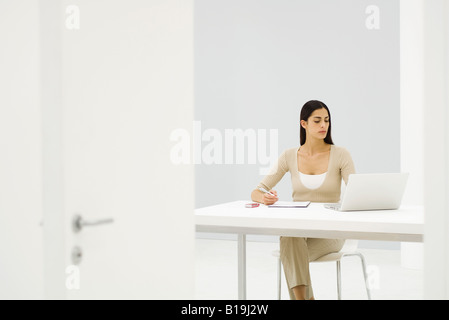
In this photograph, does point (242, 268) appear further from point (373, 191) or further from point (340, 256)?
point (373, 191)

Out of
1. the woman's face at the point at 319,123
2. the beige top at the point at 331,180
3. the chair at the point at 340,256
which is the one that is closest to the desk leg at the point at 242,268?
the chair at the point at 340,256

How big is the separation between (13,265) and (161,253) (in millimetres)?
538

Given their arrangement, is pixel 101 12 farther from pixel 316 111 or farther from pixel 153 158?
pixel 316 111

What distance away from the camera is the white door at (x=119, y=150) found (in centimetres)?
128

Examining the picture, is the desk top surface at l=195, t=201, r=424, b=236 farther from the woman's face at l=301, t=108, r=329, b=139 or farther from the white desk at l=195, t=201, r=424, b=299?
the woman's face at l=301, t=108, r=329, b=139

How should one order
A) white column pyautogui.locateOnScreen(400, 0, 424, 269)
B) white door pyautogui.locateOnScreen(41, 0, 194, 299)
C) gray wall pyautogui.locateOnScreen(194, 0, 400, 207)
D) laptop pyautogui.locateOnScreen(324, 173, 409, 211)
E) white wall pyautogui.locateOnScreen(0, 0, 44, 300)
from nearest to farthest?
white door pyautogui.locateOnScreen(41, 0, 194, 299), white wall pyautogui.locateOnScreen(0, 0, 44, 300), laptop pyautogui.locateOnScreen(324, 173, 409, 211), white column pyautogui.locateOnScreen(400, 0, 424, 269), gray wall pyautogui.locateOnScreen(194, 0, 400, 207)

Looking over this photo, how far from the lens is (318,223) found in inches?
94.0

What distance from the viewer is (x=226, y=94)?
6336 mm

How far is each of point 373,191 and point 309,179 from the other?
0.67m
